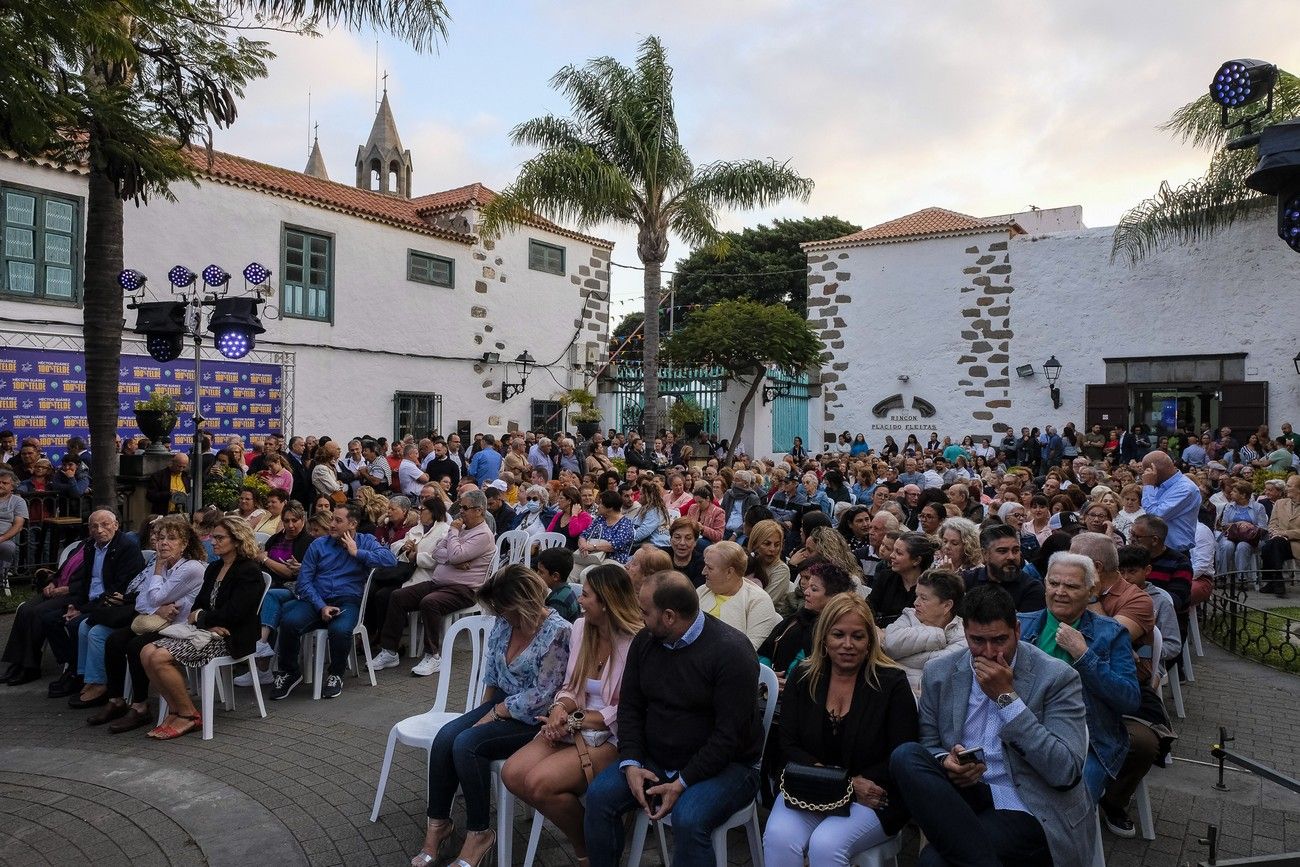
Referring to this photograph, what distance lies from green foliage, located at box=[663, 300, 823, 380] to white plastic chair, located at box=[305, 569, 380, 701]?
12.3 metres

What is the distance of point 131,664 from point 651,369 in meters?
11.4

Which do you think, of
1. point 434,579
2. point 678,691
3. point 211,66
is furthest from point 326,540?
point 211,66

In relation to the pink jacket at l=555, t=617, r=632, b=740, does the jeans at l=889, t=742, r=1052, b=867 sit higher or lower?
lower

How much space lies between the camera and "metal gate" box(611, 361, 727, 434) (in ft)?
65.1

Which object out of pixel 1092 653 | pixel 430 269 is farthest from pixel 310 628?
pixel 430 269

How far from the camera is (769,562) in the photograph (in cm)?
550

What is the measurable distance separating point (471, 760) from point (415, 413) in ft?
43.8

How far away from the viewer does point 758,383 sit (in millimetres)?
19016

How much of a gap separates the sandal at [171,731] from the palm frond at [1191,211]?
17.4 metres

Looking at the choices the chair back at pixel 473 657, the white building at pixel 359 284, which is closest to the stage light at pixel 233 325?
the white building at pixel 359 284

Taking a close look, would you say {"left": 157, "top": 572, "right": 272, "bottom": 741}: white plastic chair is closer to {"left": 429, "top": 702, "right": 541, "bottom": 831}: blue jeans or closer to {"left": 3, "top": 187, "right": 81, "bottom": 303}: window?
{"left": 429, "top": 702, "right": 541, "bottom": 831}: blue jeans

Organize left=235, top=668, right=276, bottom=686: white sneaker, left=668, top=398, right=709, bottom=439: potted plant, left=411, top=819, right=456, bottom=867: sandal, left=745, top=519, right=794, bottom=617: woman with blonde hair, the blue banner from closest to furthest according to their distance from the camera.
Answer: left=411, top=819, right=456, bottom=867: sandal → left=745, top=519, right=794, bottom=617: woman with blonde hair → left=235, top=668, right=276, bottom=686: white sneaker → the blue banner → left=668, top=398, right=709, bottom=439: potted plant

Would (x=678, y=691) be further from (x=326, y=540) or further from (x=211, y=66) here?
(x=211, y=66)

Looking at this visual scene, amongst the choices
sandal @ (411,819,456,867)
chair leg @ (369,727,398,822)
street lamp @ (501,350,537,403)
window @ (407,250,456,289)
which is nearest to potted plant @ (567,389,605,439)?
street lamp @ (501,350,537,403)
